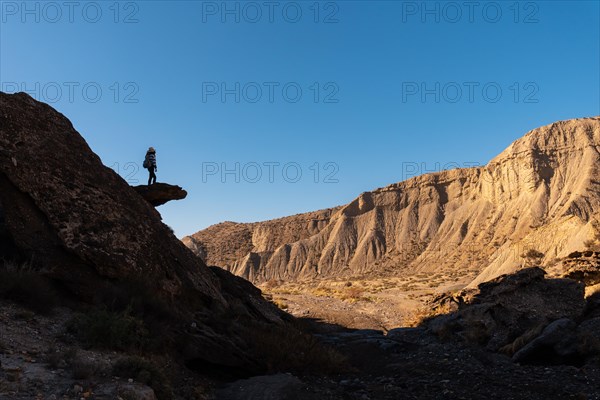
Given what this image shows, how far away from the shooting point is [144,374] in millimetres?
6801

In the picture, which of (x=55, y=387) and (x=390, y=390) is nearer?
(x=55, y=387)

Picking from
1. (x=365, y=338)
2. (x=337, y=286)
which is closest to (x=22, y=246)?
(x=365, y=338)

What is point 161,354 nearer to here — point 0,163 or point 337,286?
point 0,163

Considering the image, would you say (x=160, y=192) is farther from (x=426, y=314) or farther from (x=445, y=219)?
(x=445, y=219)

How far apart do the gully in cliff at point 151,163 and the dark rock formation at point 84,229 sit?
3.15m

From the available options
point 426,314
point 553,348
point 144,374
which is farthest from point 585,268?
point 144,374

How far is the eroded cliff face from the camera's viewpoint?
2186 inches

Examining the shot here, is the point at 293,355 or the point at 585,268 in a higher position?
the point at 585,268

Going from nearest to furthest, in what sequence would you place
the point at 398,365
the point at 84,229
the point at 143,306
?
the point at 143,306
the point at 84,229
the point at 398,365

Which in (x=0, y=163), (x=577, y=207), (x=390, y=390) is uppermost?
(x=577, y=207)

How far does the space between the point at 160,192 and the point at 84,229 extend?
5842 mm

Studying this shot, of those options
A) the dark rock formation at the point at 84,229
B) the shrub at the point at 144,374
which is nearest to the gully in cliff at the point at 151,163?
the dark rock formation at the point at 84,229

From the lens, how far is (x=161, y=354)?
8.62 meters

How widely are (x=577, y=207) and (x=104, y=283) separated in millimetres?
54682
